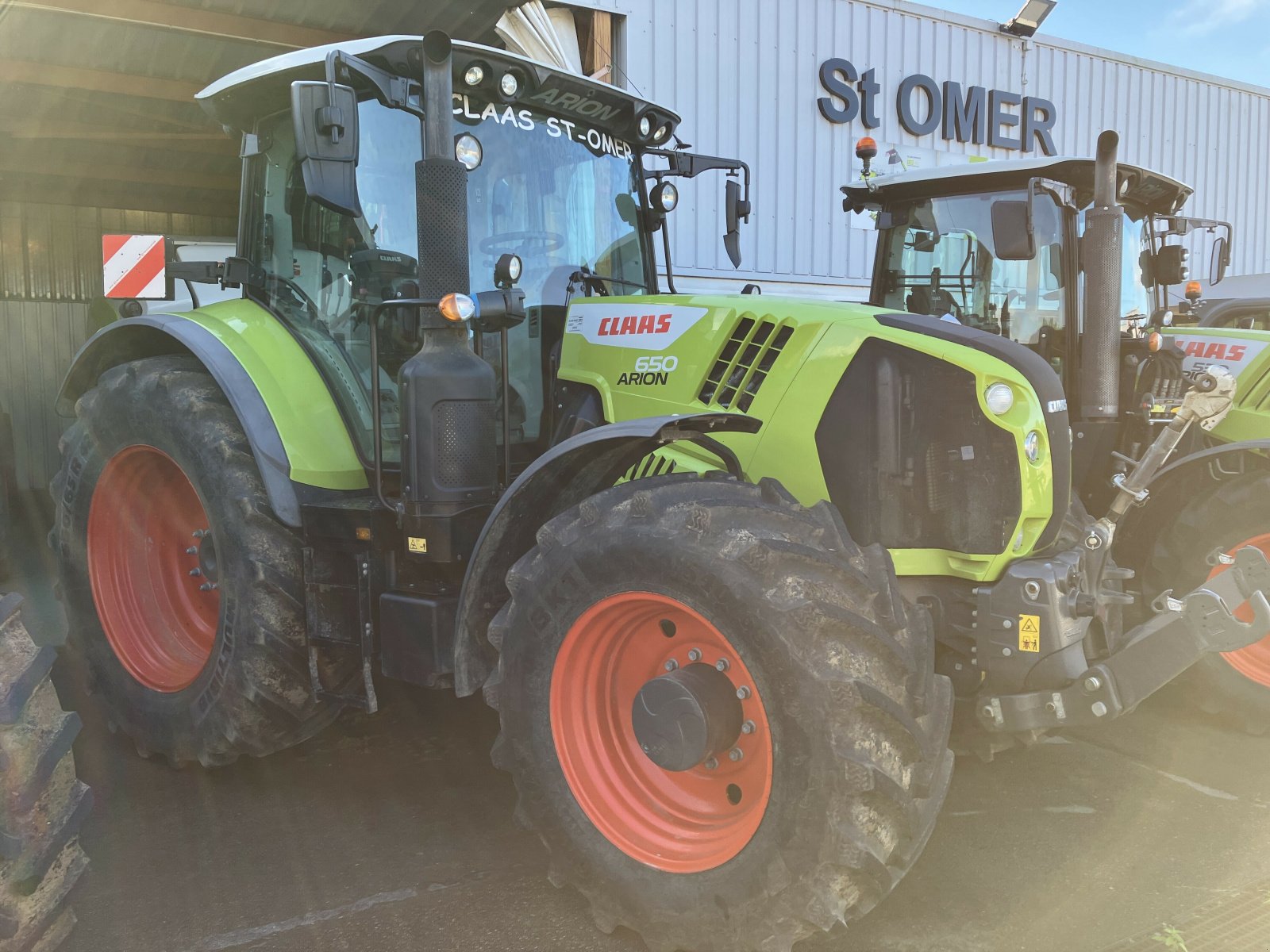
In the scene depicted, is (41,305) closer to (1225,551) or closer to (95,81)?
(95,81)

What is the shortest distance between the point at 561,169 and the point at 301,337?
1.04m

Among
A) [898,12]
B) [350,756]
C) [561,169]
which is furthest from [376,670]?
[898,12]

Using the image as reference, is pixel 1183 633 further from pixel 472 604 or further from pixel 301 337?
pixel 301 337

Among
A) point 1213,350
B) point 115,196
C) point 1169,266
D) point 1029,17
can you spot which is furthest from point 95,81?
point 1029,17

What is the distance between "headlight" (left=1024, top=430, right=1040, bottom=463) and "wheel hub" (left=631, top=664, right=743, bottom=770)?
1040mm

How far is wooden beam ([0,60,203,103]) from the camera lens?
23.3 feet

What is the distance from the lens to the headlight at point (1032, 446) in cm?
274

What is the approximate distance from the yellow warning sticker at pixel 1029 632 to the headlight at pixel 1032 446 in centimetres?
41

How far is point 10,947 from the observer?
2.13 meters

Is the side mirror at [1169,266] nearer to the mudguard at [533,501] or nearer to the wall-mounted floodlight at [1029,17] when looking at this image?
the mudguard at [533,501]

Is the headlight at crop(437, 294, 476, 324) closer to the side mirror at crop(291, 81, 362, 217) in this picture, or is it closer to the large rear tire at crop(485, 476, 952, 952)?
the side mirror at crop(291, 81, 362, 217)

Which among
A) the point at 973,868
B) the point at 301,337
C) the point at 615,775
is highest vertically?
the point at 301,337

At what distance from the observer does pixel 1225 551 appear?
13.5 ft

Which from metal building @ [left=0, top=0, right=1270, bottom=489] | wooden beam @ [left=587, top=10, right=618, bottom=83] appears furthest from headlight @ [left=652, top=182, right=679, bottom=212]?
wooden beam @ [left=587, top=10, right=618, bottom=83]
